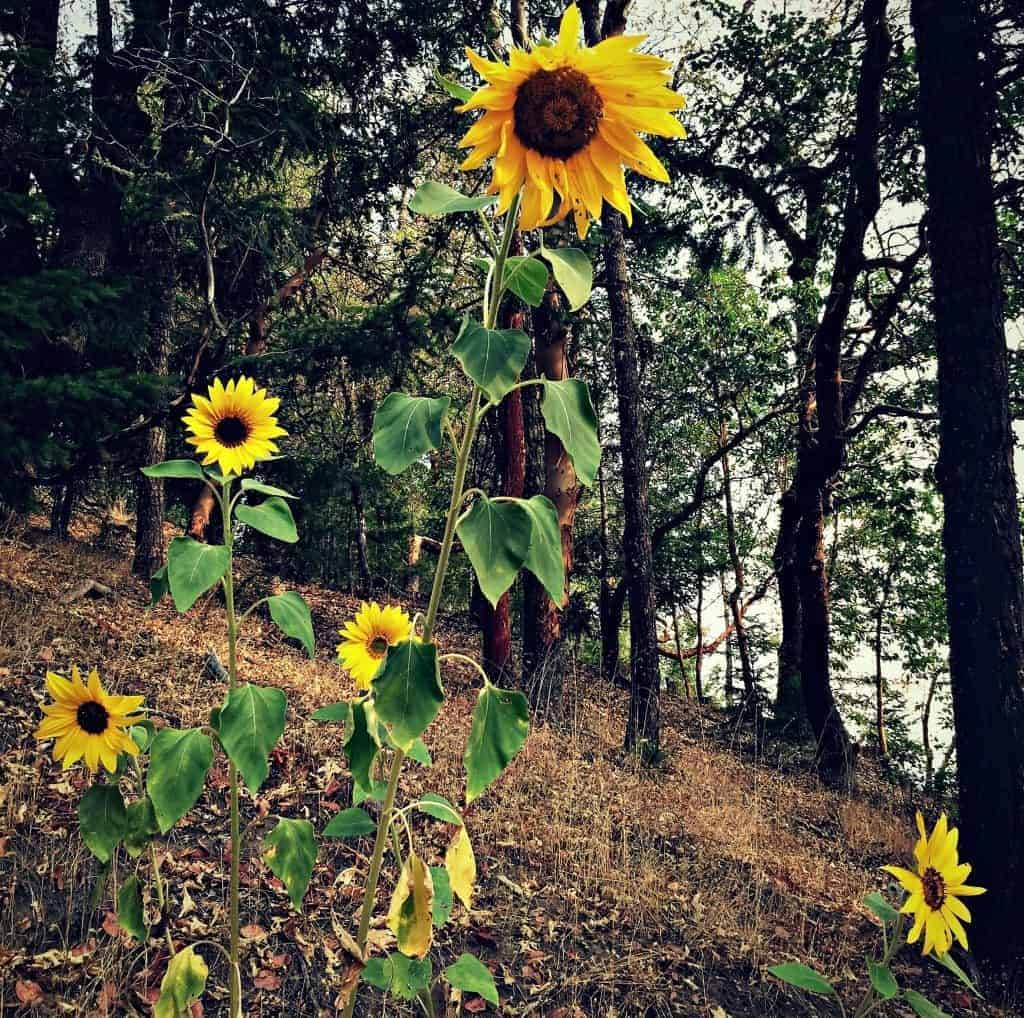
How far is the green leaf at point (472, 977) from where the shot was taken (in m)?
1.38

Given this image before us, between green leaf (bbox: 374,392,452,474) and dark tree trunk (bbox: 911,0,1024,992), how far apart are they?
400cm

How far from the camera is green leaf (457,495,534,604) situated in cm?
103

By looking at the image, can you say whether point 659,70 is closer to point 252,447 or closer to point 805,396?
point 252,447

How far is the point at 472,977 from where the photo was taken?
1412mm

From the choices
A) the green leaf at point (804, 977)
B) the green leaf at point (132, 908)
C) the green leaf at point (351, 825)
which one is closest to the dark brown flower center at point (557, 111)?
the green leaf at point (351, 825)

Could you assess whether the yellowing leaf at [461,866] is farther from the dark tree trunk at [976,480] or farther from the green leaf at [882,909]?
the dark tree trunk at [976,480]

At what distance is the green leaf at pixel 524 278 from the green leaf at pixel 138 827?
3.97 feet

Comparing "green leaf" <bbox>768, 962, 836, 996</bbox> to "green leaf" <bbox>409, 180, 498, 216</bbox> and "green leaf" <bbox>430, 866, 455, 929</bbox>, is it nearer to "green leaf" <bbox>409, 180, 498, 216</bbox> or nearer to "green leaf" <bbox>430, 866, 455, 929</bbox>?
"green leaf" <bbox>430, 866, 455, 929</bbox>

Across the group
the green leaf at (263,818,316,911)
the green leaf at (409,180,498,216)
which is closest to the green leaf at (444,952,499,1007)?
the green leaf at (263,818,316,911)

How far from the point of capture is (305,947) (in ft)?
9.72

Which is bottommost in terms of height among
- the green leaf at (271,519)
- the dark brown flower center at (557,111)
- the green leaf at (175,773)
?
the green leaf at (175,773)

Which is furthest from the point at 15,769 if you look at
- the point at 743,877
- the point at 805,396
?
the point at 805,396

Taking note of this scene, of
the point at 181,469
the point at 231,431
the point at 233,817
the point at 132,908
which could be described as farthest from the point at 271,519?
the point at 132,908

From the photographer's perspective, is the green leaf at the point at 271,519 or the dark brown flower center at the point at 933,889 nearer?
the green leaf at the point at 271,519
